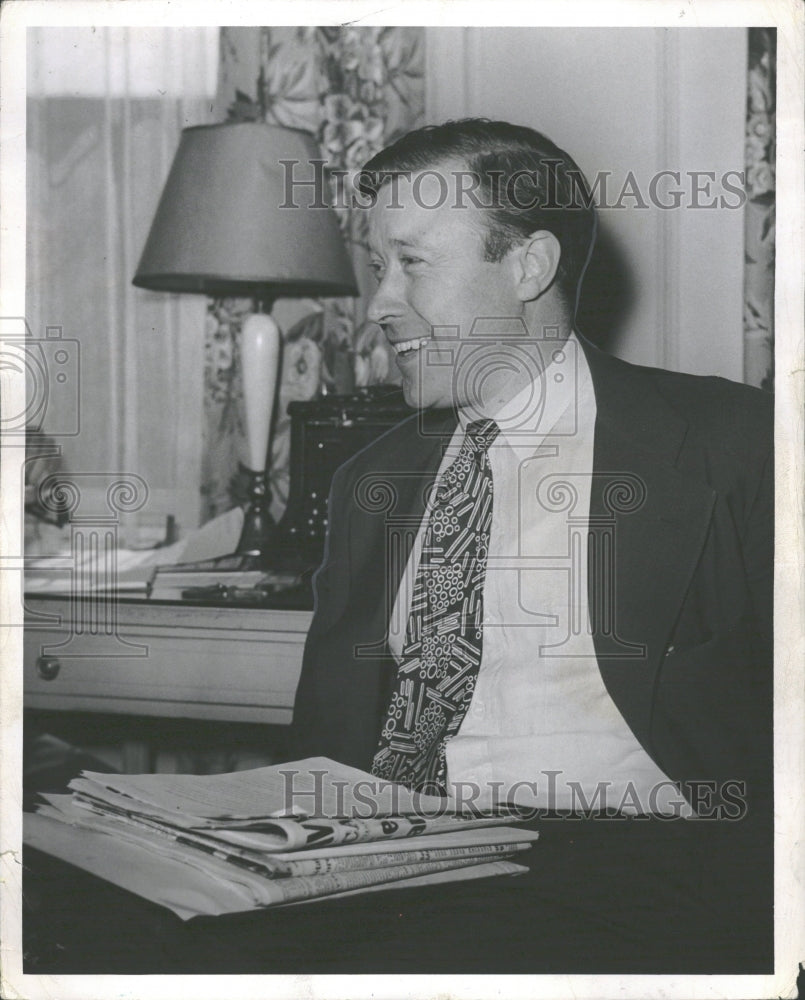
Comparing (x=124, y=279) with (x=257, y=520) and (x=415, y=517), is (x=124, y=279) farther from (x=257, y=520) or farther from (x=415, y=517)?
(x=415, y=517)

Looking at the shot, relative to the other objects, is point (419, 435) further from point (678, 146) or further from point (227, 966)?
point (227, 966)

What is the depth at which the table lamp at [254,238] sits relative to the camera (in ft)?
5.49

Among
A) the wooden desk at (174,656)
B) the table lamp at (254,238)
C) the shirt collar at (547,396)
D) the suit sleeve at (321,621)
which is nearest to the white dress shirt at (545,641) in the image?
the shirt collar at (547,396)

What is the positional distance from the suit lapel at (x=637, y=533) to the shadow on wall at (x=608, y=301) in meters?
0.25

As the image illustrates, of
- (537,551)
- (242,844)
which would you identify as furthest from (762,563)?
(242,844)

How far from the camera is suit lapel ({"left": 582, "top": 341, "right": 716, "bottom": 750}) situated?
1.31 meters

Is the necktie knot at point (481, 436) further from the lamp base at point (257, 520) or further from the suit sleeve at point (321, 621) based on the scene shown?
the lamp base at point (257, 520)

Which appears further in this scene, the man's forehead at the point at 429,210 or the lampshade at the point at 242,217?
the lampshade at the point at 242,217

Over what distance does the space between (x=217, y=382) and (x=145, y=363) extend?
0.41 ft

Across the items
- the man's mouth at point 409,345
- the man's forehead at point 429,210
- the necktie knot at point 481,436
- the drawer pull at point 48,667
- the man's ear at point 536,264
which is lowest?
the drawer pull at point 48,667

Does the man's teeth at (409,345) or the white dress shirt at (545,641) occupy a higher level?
the man's teeth at (409,345)

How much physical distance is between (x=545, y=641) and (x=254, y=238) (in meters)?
0.80

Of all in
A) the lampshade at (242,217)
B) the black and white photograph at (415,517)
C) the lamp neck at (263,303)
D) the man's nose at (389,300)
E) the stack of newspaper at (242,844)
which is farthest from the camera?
the lamp neck at (263,303)

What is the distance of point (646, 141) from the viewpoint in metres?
1.58
